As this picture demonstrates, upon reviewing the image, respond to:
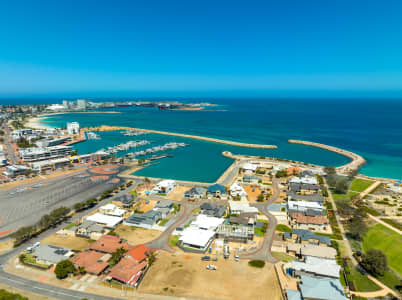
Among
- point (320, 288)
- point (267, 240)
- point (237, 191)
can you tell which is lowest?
point (267, 240)

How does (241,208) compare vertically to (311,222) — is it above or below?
above

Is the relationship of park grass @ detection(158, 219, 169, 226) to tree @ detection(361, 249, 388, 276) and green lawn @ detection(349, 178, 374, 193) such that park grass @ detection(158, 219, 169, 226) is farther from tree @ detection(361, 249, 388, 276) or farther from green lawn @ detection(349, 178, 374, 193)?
green lawn @ detection(349, 178, 374, 193)

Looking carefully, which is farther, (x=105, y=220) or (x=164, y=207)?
(x=164, y=207)

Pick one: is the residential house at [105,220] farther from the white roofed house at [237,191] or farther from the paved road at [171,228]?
the white roofed house at [237,191]

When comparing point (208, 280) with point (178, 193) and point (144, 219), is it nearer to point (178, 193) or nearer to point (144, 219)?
point (144, 219)

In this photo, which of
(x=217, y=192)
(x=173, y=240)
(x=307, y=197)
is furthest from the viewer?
(x=217, y=192)

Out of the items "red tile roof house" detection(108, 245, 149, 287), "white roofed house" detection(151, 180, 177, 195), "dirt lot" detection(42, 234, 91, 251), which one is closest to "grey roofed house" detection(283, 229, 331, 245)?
"red tile roof house" detection(108, 245, 149, 287)

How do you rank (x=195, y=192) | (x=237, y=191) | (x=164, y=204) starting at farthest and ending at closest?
(x=237, y=191)
(x=195, y=192)
(x=164, y=204)

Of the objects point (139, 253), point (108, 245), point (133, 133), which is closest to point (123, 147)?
point (133, 133)
